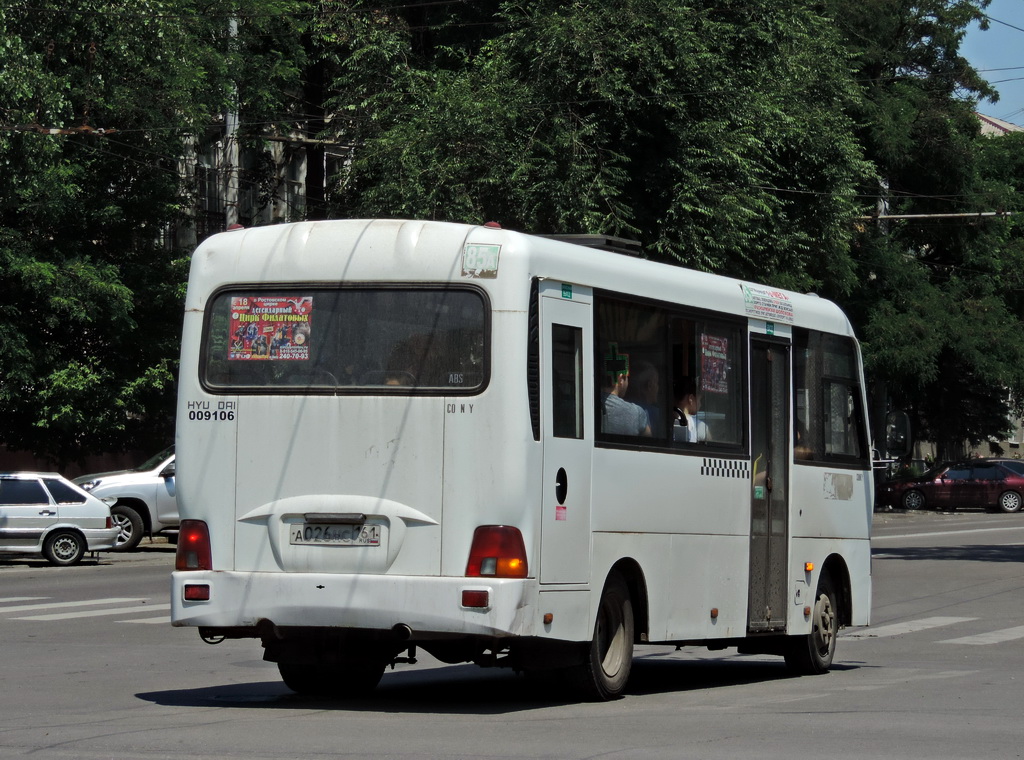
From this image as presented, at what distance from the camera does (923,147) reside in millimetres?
47812

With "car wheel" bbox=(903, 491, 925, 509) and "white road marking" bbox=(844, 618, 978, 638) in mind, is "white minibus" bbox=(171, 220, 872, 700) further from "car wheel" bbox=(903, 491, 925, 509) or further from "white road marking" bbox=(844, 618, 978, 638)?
"car wheel" bbox=(903, 491, 925, 509)

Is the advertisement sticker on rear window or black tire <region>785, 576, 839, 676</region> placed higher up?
the advertisement sticker on rear window

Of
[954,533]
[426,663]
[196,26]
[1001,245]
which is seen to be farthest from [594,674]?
[1001,245]

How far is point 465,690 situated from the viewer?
11.3 m

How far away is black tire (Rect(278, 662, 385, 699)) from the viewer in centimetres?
1061

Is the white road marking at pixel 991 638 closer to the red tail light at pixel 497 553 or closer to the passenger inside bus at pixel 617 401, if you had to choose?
the passenger inside bus at pixel 617 401

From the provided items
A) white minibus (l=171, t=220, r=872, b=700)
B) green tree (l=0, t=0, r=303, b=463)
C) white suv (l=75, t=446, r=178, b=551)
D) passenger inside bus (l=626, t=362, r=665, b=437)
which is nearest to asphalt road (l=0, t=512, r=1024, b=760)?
white minibus (l=171, t=220, r=872, b=700)

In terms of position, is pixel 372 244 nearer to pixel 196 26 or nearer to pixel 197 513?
pixel 197 513

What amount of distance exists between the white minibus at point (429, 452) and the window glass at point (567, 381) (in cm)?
2

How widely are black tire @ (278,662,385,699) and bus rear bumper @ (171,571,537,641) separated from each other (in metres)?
1.07

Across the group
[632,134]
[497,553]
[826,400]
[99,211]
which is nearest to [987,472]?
[632,134]

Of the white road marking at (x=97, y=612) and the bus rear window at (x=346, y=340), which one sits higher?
the bus rear window at (x=346, y=340)

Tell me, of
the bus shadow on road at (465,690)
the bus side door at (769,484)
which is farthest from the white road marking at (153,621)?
the bus side door at (769,484)

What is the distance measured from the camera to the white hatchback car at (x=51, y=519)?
2608 centimetres
